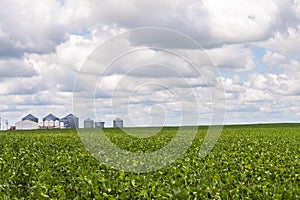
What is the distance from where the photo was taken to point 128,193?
9.51 metres

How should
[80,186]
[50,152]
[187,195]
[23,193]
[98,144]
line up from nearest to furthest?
[187,195] → [80,186] → [23,193] → [98,144] → [50,152]

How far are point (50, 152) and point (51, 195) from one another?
14.7 metres

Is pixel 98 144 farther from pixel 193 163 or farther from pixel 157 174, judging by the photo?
pixel 157 174

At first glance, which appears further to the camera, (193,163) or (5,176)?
(193,163)

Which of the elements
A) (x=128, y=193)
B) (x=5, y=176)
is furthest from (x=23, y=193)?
(x=128, y=193)

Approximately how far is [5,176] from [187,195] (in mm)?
6175

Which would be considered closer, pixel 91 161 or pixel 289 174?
pixel 289 174

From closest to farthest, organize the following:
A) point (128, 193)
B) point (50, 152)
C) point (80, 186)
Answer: point (128, 193)
point (80, 186)
point (50, 152)

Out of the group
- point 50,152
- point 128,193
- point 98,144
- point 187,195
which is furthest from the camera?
point 50,152

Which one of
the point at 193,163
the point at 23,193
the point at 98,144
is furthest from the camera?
the point at 98,144

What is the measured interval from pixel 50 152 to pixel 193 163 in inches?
388

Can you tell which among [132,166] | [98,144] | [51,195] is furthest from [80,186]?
[98,144]

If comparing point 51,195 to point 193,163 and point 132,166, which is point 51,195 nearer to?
point 132,166

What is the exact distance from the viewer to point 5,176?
13.2m
